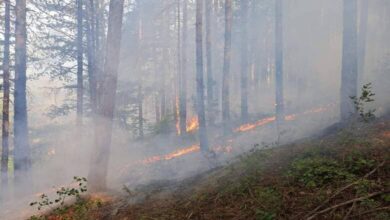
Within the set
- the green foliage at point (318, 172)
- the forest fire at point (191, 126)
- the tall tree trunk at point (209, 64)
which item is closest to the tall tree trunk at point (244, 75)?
the tall tree trunk at point (209, 64)

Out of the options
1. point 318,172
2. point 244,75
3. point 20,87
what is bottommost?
point 318,172

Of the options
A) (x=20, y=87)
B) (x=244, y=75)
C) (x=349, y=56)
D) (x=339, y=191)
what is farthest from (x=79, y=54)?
(x=339, y=191)

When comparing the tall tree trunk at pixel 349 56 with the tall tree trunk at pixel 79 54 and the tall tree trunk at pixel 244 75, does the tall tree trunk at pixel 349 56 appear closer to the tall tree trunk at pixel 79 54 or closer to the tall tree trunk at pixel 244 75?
the tall tree trunk at pixel 244 75

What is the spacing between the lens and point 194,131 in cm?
2606

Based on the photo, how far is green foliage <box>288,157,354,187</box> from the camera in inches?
218

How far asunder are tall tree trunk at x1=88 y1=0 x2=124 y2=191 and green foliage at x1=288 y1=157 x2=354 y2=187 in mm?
5628

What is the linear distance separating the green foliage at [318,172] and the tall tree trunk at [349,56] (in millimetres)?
7282

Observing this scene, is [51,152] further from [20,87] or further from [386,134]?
[386,134]

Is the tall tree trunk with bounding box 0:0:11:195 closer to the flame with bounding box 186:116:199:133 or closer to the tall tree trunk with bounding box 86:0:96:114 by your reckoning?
the tall tree trunk with bounding box 86:0:96:114

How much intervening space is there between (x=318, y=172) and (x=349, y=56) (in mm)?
8547

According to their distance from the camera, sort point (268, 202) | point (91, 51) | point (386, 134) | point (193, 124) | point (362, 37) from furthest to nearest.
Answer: point (193, 124) → point (91, 51) → point (362, 37) → point (386, 134) → point (268, 202)

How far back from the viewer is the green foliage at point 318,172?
5.54 metres

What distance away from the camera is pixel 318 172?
5.82 meters

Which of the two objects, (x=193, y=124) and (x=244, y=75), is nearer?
(x=244, y=75)
